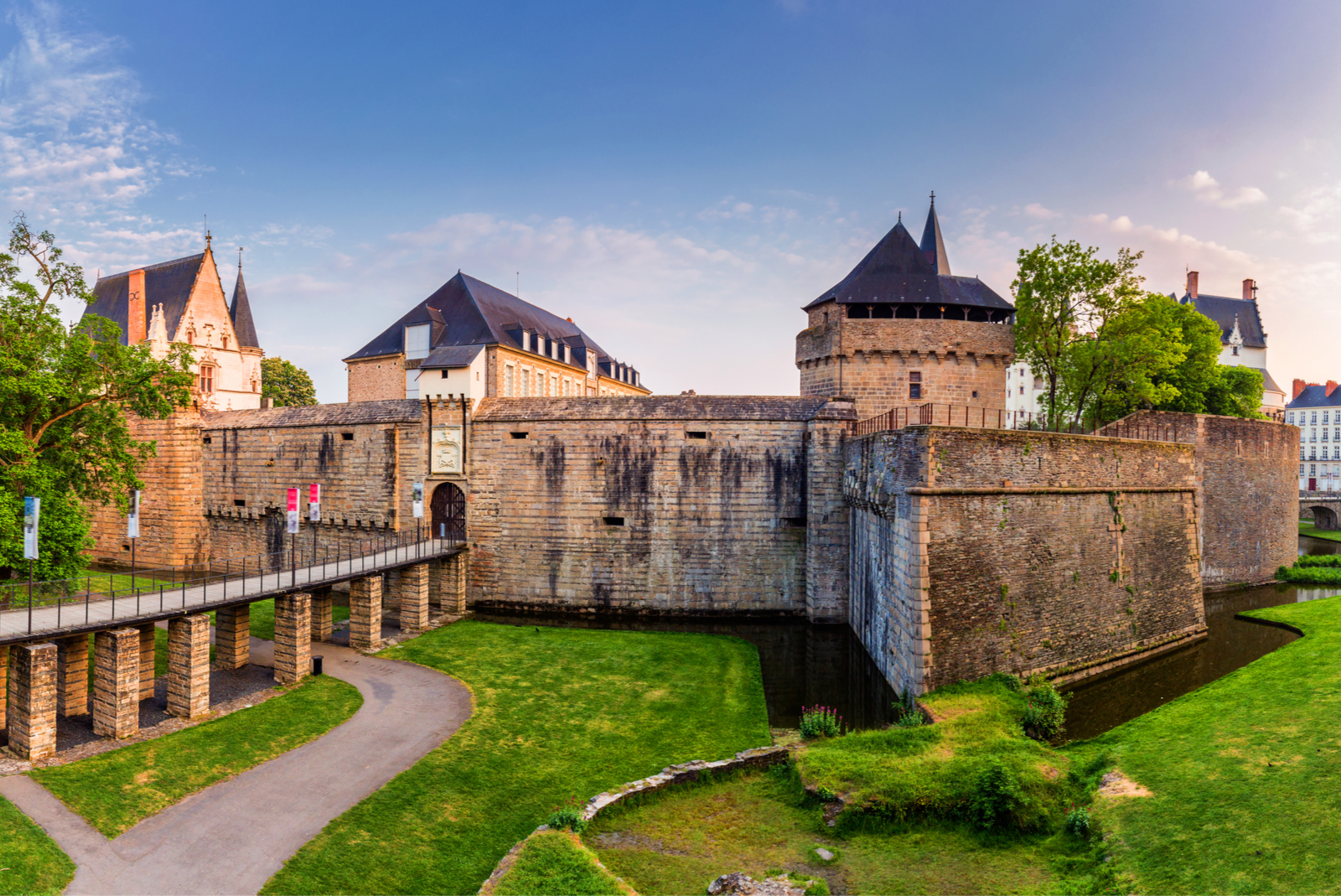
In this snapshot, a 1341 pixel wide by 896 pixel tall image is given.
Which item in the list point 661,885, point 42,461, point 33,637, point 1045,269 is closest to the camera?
point 661,885

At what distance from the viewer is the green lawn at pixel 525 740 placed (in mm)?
9383

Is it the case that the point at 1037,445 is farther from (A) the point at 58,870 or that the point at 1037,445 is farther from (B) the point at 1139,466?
(A) the point at 58,870

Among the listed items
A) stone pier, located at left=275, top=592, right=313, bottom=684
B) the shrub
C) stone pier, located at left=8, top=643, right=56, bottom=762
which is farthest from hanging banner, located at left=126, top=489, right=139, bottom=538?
the shrub

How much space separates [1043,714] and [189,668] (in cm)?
1751

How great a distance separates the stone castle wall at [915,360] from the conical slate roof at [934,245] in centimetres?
404

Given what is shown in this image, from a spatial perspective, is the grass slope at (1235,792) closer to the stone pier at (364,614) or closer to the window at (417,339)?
the stone pier at (364,614)

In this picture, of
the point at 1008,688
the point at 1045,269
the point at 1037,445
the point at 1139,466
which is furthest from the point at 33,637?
the point at 1045,269

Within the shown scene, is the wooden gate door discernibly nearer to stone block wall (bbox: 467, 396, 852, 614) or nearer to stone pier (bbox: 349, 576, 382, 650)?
stone block wall (bbox: 467, 396, 852, 614)

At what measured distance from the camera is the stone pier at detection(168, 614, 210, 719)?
14.3 meters

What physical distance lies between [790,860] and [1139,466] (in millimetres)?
16951

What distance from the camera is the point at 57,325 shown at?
55.4 feet

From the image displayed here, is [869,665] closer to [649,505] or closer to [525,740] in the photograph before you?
[649,505]

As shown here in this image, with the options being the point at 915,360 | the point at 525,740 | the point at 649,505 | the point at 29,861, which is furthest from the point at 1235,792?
the point at 915,360

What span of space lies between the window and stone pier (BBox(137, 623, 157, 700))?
20.1 m
